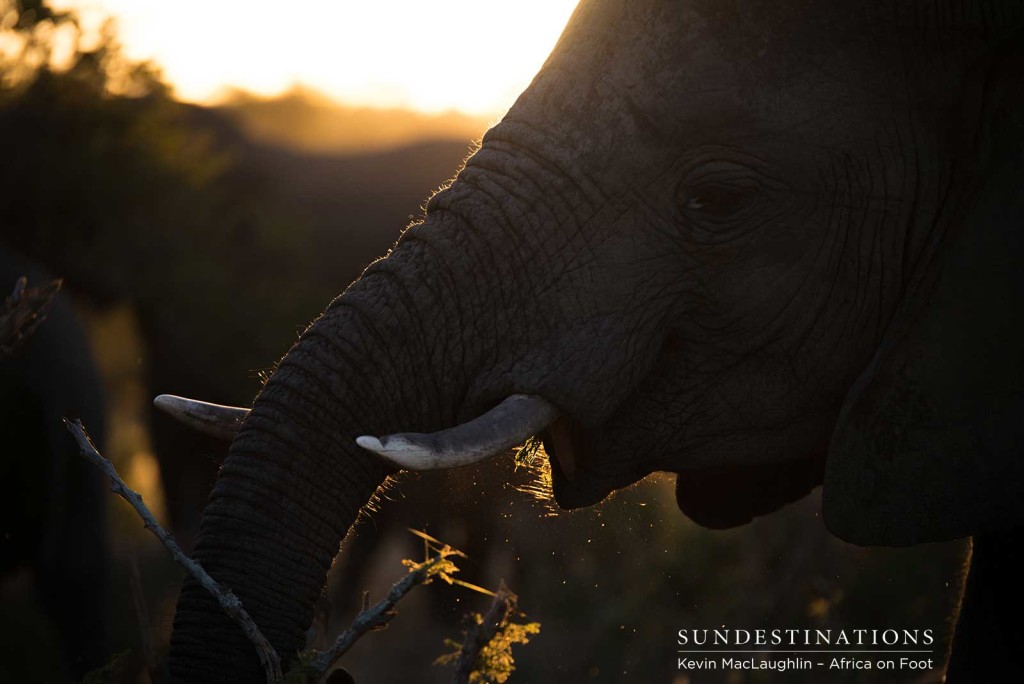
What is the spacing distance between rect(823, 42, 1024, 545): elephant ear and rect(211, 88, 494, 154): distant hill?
12.4 m

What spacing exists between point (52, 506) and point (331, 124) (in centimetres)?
1575

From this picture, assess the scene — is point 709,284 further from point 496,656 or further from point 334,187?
point 334,187

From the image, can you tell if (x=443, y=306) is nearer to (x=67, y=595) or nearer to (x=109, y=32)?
(x=67, y=595)

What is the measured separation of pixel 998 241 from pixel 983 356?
0.69 feet

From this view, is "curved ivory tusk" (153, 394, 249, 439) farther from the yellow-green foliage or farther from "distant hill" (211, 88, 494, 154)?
"distant hill" (211, 88, 494, 154)

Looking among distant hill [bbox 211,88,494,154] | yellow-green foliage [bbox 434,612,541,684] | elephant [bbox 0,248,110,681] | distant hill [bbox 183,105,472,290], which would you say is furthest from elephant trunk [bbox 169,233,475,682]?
distant hill [bbox 211,88,494,154]

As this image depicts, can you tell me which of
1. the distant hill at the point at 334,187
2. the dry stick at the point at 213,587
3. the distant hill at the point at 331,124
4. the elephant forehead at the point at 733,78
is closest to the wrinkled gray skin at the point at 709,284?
the elephant forehead at the point at 733,78

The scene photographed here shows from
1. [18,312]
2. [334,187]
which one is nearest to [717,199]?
[18,312]

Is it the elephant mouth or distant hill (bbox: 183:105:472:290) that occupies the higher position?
distant hill (bbox: 183:105:472:290)

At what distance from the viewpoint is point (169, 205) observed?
9844mm

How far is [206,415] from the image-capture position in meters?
2.55

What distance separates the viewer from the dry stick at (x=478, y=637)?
91.8 inches

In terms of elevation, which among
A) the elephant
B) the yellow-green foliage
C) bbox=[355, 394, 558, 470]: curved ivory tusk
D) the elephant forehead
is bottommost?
the yellow-green foliage

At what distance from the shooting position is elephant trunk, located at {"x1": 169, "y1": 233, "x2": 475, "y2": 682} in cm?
226
